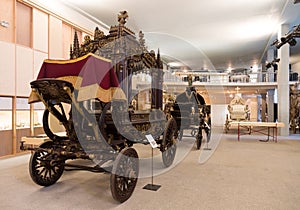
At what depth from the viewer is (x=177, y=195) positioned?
3.06m

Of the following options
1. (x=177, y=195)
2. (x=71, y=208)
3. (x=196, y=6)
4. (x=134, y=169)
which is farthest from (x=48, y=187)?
(x=196, y=6)

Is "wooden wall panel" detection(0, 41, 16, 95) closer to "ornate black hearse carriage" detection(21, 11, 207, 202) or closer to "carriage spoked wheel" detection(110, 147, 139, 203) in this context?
"ornate black hearse carriage" detection(21, 11, 207, 202)

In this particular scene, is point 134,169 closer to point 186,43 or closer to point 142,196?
point 142,196

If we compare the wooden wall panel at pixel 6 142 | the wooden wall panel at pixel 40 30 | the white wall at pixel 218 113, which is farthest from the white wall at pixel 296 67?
the wooden wall panel at pixel 6 142

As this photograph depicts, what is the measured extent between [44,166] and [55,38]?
5142mm

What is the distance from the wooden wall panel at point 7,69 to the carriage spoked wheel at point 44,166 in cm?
304

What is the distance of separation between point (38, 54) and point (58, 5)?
1.91 m

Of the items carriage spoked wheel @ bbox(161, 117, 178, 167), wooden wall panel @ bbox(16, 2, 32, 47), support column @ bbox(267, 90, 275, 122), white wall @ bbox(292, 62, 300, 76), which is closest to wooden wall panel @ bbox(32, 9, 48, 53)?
wooden wall panel @ bbox(16, 2, 32, 47)

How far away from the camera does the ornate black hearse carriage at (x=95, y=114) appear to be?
2668 mm

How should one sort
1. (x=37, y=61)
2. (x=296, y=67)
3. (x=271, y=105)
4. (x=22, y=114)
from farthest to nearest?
(x=296, y=67) < (x=271, y=105) < (x=37, y=61) < (x=22, y=114)

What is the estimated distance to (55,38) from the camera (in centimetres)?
732

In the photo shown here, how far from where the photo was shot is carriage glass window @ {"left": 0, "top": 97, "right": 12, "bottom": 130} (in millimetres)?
5727

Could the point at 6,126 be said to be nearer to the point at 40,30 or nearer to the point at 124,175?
the point at 40,30

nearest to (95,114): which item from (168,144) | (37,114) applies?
(168,144)
